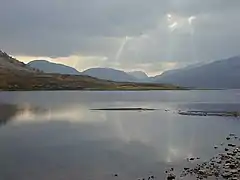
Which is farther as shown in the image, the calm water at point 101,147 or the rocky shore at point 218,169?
the calm water at point 101,147

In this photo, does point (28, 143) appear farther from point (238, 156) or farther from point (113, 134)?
point (238, 156)

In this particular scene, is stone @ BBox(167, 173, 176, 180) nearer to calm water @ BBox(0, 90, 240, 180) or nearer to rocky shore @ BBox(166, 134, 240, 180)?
rocky shore @ BBox(166, 134, 240, 180)

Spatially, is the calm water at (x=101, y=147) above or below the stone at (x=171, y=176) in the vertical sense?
above

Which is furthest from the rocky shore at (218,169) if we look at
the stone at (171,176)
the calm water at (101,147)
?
the calm water at (101,147)

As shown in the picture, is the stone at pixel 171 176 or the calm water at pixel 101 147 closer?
the stone at pixel 171 176

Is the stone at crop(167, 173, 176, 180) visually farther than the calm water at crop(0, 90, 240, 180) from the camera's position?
No

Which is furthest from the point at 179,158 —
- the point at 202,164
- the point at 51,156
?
the point at 51,156

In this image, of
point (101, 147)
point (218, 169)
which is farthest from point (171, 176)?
point (101, 147)

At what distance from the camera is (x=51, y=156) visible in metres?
38.3

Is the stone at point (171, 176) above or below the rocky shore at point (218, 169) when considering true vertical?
below

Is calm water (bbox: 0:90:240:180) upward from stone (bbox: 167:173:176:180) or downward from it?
upward

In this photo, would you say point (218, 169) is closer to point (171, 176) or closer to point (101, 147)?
point (171, 176)

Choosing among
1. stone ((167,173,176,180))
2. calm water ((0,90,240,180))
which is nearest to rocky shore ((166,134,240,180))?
stone ((167,173,176,180))

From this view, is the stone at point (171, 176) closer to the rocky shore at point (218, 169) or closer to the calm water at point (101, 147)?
the rocky shore at point (218, 169)
